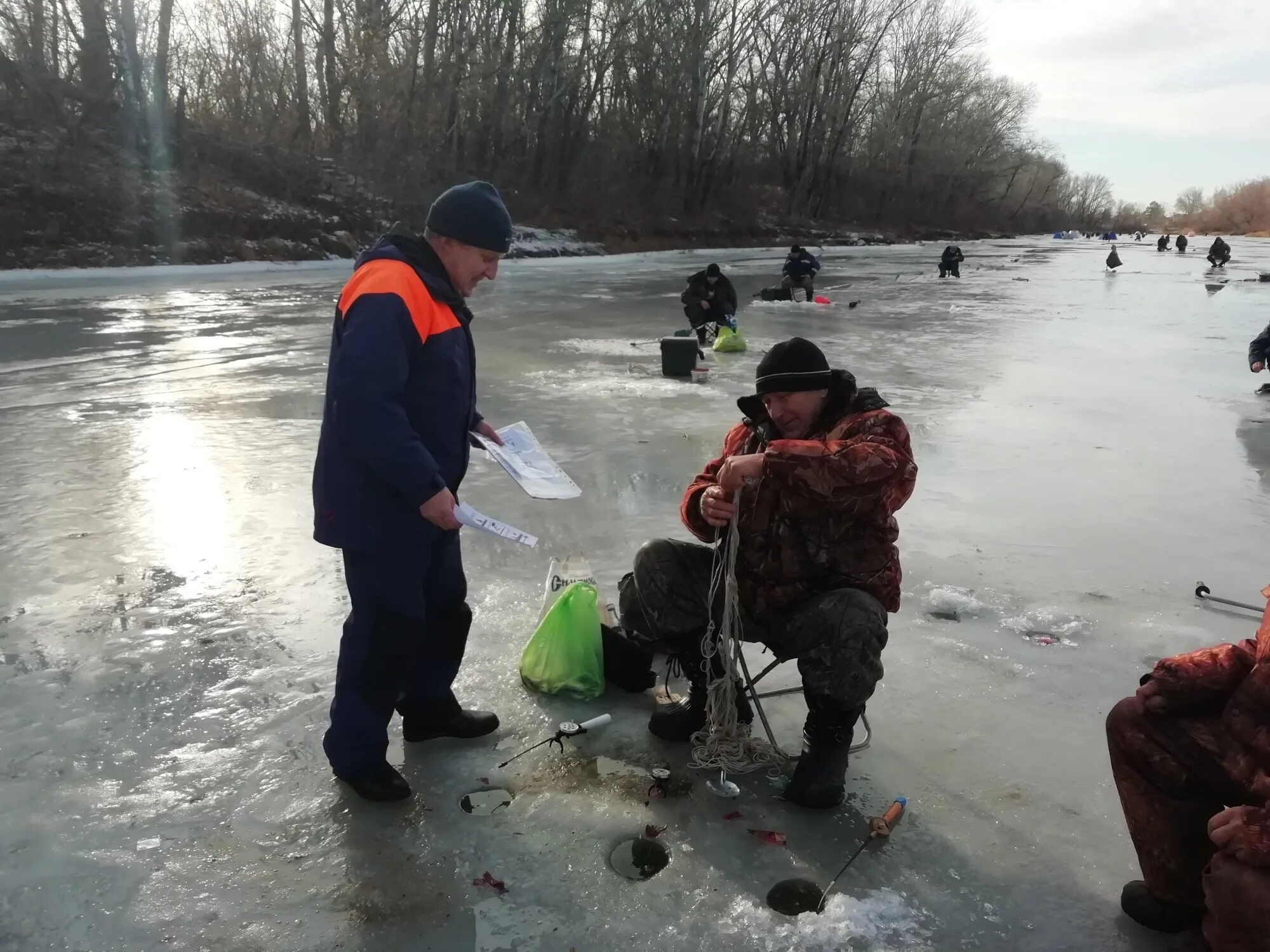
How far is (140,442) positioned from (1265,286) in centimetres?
2414

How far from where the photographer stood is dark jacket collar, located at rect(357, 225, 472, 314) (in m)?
2.20

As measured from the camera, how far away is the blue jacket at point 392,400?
207cm

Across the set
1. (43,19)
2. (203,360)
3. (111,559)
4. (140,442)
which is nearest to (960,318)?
(203,360)

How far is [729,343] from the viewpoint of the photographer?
1027 centimetres

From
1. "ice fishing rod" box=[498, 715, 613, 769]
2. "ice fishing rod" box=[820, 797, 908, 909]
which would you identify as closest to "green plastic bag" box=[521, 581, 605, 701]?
"ice fishing rod" box=[498, 715, 613, 769]

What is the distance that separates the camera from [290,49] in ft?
95.3

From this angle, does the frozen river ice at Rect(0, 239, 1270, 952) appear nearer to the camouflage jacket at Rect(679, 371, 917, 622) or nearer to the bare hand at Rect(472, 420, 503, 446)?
the camouflage jacket at Rect(679, 371, 917, 622)

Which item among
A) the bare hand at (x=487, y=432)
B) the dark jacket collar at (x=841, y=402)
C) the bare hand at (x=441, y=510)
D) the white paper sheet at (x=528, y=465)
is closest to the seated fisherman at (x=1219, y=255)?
the dark jacket collar at (x=841, y=402)

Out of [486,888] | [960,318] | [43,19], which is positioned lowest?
[486,888]

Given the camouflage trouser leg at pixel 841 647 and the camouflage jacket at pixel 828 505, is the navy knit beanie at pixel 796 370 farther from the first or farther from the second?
the camouflage trouser leg at pixel 841 647

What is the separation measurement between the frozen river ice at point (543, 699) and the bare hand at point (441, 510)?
0.80 meters

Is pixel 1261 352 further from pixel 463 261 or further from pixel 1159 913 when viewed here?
pixel 463 261

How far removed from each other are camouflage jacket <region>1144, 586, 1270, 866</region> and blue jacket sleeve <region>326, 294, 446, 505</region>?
1685mm

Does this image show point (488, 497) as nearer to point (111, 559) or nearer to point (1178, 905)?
point (111, 559)
